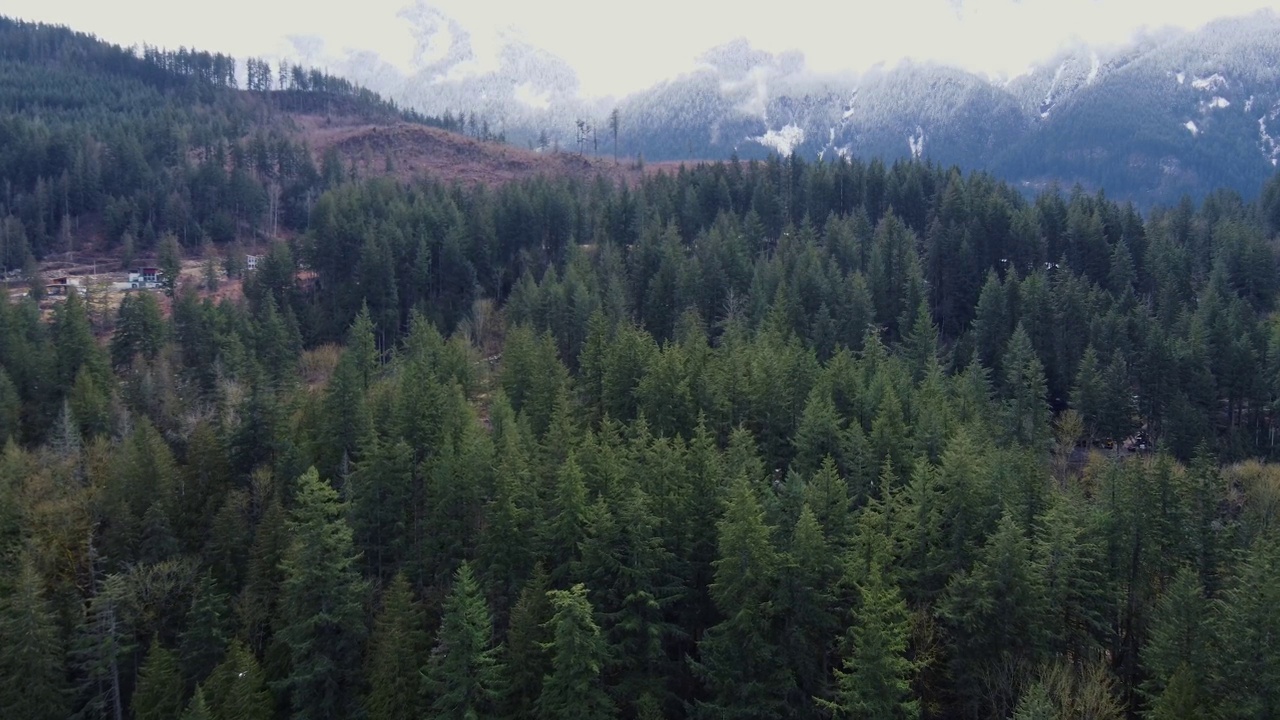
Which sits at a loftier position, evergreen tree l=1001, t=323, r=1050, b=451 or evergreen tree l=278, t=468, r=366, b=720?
evergreen tree l=1001, t=323, r=1050, b=451

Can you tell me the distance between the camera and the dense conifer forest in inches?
1414

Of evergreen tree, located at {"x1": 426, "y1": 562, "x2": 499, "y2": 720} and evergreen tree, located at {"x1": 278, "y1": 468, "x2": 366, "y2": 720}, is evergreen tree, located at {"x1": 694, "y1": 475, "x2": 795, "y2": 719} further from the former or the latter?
evergreen tree, located at {"x1": 278, "y1": 468, "x2": 366, "y2": 720}

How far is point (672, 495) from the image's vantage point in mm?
42406

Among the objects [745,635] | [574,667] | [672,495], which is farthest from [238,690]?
[745,635]

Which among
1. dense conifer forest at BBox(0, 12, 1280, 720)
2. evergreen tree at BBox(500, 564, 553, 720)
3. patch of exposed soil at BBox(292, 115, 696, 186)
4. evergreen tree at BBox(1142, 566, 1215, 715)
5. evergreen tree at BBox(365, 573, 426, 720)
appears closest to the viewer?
evergreen tree at BBox(1142, 566, 1215, 715)

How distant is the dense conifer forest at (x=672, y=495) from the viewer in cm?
3591

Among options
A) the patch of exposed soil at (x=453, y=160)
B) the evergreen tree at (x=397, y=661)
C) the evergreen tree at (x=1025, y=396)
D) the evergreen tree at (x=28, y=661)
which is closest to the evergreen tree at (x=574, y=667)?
the evergreen tree at (x=397, y=661)

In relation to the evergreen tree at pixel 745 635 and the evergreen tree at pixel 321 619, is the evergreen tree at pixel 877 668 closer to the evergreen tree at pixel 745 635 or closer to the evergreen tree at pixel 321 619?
the evergreen tree at pixel 745 635

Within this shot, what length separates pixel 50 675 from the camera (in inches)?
1729

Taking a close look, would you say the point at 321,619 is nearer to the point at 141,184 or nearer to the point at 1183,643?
the point at 1183,643

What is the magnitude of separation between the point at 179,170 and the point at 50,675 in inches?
5080

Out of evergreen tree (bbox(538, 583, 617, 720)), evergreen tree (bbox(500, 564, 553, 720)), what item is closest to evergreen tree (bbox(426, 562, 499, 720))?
evergreen tree (bbox(538, 583, 617, 720))

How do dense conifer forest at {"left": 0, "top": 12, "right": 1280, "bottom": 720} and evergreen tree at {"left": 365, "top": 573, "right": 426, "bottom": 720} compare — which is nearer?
dense conifer forest at {"left": 0, "top": 12, "right": 1280, "bottom": 720}

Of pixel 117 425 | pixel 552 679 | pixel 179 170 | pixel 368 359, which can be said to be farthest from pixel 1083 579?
pixel 179 170
